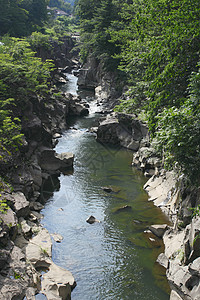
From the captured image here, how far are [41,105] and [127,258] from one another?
15757 mm

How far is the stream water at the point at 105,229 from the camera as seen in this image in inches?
425

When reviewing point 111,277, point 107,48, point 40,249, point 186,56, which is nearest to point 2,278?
point 40,249

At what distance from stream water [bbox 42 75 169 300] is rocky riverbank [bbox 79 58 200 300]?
558 mm

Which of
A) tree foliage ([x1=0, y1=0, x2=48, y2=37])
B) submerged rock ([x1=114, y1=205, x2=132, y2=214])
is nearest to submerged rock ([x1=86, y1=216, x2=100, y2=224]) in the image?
submerged rock ([x1=114, y1=205, x2=132, y2=214])

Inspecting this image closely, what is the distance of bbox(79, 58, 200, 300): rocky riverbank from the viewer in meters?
9.80

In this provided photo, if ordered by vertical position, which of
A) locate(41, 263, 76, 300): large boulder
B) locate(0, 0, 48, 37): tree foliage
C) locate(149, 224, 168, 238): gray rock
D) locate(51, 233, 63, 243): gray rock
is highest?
locate(0, 0, 48, 37): tree foliage

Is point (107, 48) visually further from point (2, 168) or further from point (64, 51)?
point (64, 51)

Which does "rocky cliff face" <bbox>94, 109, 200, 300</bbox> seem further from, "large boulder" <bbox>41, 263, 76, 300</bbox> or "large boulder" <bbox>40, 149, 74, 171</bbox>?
"large boulder" <bbox>40, 149, 74, 171</bbox>

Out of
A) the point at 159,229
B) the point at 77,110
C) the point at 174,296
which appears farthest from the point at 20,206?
the point at 77,110

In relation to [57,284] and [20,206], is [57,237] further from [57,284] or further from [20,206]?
[57,284]

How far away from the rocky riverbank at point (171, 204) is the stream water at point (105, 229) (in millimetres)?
558

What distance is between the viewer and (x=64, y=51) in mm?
71688

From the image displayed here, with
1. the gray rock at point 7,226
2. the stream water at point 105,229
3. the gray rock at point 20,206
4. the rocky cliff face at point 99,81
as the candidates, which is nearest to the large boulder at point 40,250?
the stream water at point 105,229

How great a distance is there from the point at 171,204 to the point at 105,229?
12.7 ft
